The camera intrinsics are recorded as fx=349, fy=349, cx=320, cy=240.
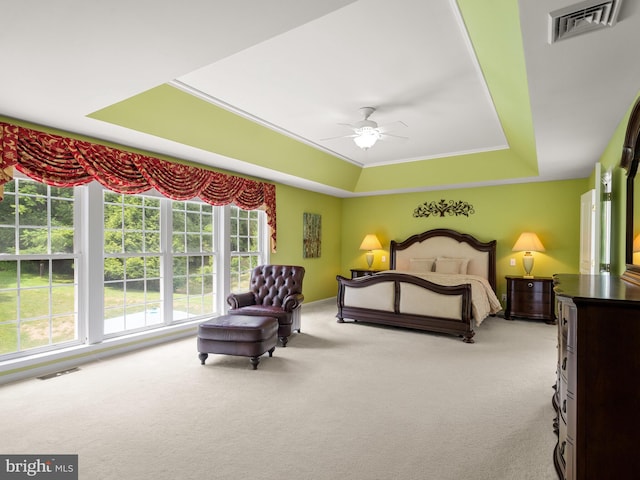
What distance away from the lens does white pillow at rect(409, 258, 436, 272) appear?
21.8 feet

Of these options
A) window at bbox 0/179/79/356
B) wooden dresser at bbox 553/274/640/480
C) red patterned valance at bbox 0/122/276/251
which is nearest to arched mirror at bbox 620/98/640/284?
wooden dresser at bbox 553/274/640/480

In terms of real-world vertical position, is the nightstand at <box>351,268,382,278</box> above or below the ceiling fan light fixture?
below

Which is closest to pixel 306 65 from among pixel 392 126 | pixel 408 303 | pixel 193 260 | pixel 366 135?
pixel 366 135

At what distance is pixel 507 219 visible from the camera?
21.0ft

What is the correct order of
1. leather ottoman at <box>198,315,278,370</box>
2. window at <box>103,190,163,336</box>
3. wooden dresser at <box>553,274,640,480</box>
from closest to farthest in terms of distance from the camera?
wooden dresser at <box>553,274,640,480</box> → leather ottoman at <box>198,315,278,370</box> → window at <box>103,190,163,336</box>

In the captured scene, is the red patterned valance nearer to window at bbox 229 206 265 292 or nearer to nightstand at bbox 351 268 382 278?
window at bbox 229 206 265 292

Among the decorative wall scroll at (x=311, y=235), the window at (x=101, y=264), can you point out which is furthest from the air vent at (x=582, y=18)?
the decorative wall scroll at (x=311, y=235)

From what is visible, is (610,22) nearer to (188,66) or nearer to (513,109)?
(513,109)

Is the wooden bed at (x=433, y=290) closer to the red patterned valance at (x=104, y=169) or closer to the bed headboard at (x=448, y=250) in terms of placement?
the bed headboard at (x=448, y=250)

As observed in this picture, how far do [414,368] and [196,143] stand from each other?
3472 millimetres

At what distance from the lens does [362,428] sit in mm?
2406

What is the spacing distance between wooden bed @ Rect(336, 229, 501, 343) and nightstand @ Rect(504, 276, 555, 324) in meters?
0.36

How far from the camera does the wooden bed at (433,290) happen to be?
15.4 feet

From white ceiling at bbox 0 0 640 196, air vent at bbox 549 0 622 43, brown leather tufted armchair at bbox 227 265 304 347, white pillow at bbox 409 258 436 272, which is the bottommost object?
brown leather tufted armchair at bbox 227 265 304 347
